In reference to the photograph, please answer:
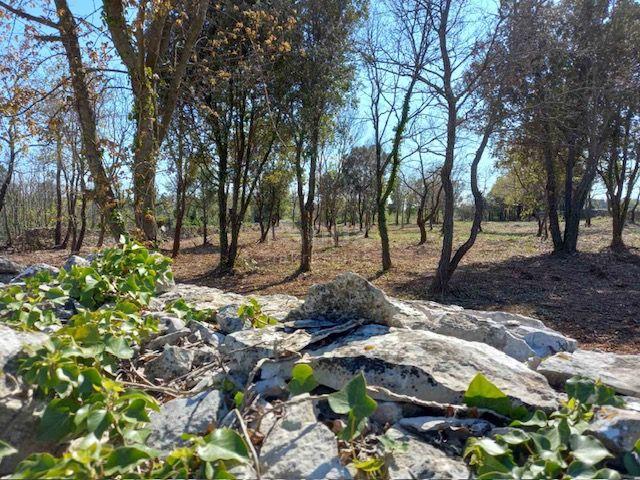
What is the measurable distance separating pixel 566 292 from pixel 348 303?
7.95 m

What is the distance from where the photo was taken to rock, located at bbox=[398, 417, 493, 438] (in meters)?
1.53

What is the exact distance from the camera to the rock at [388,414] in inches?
65.6

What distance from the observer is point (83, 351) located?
5.18ft

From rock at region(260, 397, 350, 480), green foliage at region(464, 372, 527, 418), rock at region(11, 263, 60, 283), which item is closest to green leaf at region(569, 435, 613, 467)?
green foliage at region(464, 372, 527, 418)

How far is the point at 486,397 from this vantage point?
5.25 feet

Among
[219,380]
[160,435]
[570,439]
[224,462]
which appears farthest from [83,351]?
[570,439]

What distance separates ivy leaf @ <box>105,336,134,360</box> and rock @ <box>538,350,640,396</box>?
175 centimetres

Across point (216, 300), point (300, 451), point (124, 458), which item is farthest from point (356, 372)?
point (216, 300)

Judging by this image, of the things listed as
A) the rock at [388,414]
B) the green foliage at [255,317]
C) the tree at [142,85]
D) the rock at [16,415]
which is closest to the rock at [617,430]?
the rock at [388,414]

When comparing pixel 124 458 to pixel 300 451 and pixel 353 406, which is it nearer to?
pixel 300 451

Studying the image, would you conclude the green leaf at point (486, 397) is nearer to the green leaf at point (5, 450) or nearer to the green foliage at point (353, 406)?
the green foliage at point (353, 406)

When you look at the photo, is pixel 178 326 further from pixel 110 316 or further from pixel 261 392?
pixel 261 392

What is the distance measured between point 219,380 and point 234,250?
34.2 feet

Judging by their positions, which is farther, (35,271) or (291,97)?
(291,97)
